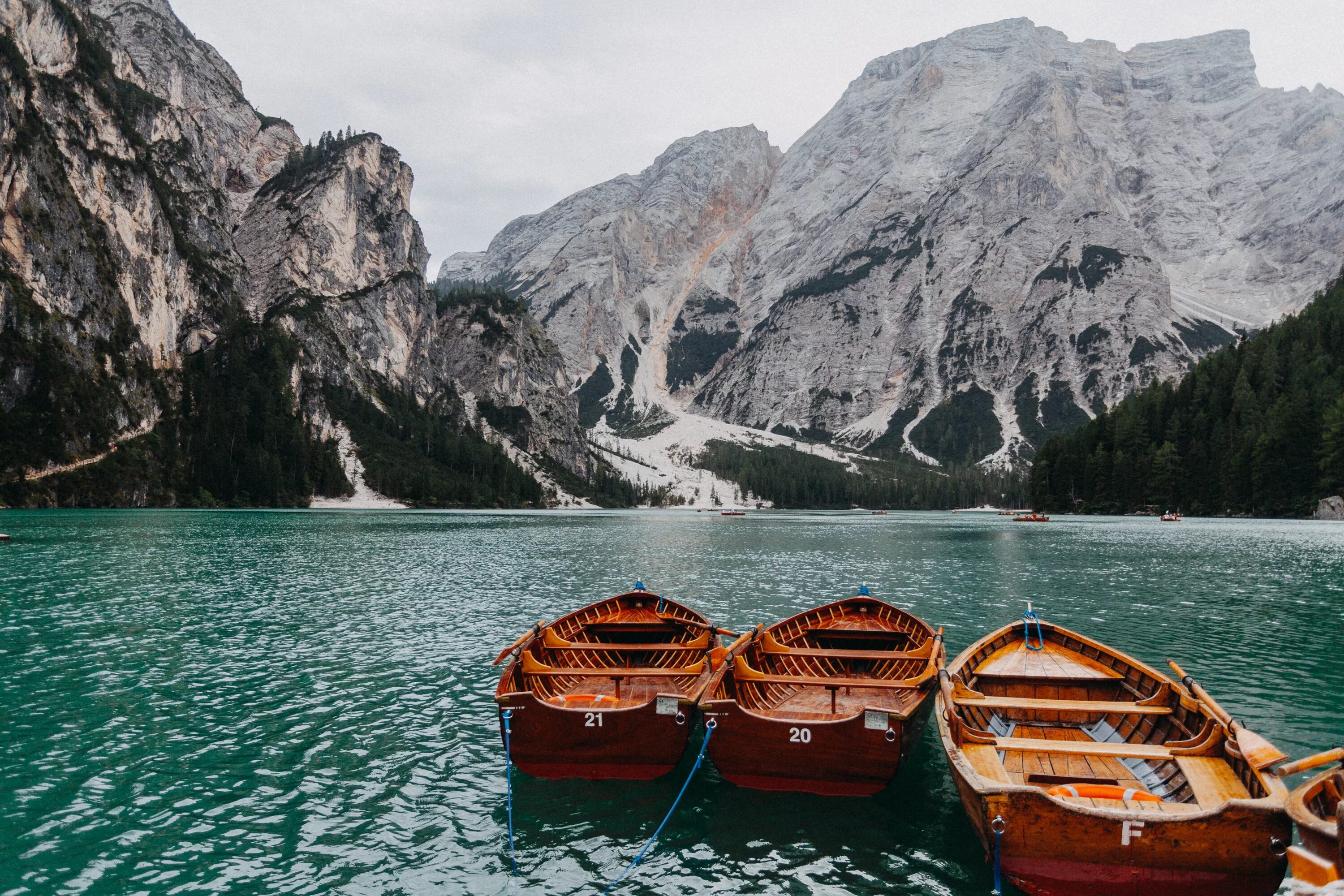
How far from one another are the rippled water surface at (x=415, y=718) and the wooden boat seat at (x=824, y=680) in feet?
6.48

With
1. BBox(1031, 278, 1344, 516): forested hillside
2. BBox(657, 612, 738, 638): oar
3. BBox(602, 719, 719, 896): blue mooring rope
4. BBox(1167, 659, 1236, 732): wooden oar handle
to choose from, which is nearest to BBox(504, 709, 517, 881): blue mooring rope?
BBox(602, 719, 719, 896): blue mooring rope

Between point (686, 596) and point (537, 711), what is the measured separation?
3047cm

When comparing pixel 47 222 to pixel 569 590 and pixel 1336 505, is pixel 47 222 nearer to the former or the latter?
pixel 569 590

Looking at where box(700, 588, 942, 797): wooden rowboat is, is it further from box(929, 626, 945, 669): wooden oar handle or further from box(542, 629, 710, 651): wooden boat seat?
box(542, 629, 710, 651): wooden boat seat

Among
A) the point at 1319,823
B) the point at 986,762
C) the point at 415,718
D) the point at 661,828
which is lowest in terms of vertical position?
the point at 415,718

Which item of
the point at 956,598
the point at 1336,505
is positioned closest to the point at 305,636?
the point at 956,598

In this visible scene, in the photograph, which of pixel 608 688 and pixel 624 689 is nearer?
pixel 624 689

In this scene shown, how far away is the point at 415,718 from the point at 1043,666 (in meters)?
17.2

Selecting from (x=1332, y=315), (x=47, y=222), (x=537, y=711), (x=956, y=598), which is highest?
(x=47, y=222)

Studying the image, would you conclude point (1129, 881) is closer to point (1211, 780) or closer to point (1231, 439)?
point (1211, 780)

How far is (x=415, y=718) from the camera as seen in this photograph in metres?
20.5

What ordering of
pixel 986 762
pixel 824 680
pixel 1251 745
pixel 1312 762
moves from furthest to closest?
pixel 824 680 < pixel 986 762 < pixel 1251 745 < pixel 1312 762

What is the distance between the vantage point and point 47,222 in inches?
6732

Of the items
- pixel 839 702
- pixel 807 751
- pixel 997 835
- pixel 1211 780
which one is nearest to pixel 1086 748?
pixel 1211 780
